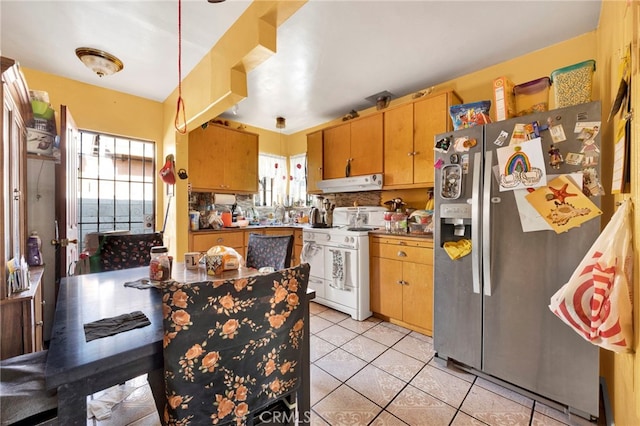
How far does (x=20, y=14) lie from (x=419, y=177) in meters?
3.50

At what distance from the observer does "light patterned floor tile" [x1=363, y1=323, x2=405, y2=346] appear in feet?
7.61

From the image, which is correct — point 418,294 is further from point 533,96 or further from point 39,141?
point 39,141

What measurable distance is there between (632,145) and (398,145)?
6.83 ft

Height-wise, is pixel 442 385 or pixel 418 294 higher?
pixel 418 294

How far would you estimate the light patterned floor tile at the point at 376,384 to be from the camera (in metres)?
1.64

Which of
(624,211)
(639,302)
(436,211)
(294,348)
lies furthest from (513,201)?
(294,348)

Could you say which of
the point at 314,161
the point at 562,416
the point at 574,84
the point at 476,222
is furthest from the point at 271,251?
the point at 574,84

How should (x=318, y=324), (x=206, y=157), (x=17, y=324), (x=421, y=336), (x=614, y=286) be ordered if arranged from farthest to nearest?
(x=206, y=157) → (x=318, y=324) → (x=421, y=336) → (x=17, y=324) → (x=614, y=286)

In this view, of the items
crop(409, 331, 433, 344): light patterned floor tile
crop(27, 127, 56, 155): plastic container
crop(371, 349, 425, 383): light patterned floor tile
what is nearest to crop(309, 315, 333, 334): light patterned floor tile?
crop(371, 349, 425, 383): light patterned floor tile

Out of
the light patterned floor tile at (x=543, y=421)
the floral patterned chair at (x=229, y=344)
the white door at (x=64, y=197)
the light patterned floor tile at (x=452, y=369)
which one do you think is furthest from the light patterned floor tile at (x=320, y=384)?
the white door at (x=64, y=197)

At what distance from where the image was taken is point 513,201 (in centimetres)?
165

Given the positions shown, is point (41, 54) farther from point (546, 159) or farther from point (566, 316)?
point (566, 316)

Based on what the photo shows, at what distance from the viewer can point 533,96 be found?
1803mm

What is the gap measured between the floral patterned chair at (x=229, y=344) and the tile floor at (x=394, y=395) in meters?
0.86
